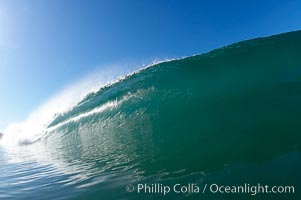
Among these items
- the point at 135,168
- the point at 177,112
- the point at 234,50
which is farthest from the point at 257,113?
the point at 234,50

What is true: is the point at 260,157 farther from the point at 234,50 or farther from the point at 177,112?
the point at 234,50

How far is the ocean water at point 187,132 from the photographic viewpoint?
3.61 meters

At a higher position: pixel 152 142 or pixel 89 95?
pixel 89 95

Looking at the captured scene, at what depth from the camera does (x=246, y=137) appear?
531cm

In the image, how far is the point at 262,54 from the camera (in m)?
11.4

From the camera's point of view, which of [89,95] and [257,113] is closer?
[257,113]

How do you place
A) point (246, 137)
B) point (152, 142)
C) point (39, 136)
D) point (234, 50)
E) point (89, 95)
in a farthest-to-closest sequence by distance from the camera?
point (39, 136)
point (89, 95)
point (234, 50)
point (152, 142)
point (246, 137)

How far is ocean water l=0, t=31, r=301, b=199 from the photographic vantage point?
3.61 meters

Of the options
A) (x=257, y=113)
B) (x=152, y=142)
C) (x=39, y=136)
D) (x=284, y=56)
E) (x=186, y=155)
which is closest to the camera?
(x=186, y=155)

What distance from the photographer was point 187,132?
662 cm

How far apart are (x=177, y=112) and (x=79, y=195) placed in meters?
5.29

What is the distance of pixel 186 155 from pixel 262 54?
8369 millimetres

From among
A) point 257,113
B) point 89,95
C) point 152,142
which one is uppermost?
point 89,95

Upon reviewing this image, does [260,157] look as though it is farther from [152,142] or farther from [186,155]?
[152,142]
